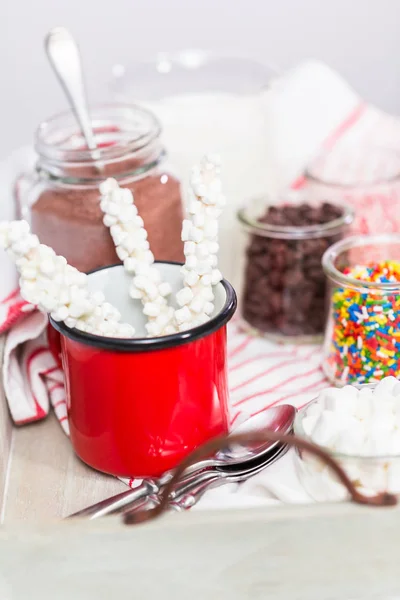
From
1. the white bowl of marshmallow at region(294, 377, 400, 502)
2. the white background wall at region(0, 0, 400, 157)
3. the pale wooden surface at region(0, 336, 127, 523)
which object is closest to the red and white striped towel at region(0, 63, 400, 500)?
the pale wooden surface at region(0, 336, 127, 523)

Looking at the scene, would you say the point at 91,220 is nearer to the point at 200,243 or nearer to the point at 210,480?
the point at 200,243

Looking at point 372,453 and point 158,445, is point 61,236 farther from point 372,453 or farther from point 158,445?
point 372,453

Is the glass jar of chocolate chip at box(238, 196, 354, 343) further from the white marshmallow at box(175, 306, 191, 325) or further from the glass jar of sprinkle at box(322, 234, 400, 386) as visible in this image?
the white marshmallow at box(175, 306, 191, 325)

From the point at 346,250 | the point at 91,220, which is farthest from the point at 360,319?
the point at 91,220

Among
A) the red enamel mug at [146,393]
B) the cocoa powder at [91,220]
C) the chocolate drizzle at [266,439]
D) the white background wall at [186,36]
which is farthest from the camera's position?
the white background wall at [186,36]

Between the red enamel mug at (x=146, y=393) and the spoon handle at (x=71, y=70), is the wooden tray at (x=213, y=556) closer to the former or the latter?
the red enamel mug at (x=146, y=393)

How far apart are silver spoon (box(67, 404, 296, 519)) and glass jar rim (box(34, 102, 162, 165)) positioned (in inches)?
9.1

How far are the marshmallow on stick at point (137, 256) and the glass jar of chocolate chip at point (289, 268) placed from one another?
156 millimetres

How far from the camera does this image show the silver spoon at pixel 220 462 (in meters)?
0.52

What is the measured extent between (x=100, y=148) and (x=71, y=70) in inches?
2.6

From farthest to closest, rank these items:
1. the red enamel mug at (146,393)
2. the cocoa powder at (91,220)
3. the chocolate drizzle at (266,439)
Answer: the cocoa powder at (91,220) < the red enamel mug at (146,393) < the chocolate drizzle at (266,439)

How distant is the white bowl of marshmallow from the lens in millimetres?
482

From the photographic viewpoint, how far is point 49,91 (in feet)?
4.63

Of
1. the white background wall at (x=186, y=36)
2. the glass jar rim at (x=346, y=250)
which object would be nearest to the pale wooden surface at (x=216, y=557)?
the glass jar rim at (x=346, y=250)
